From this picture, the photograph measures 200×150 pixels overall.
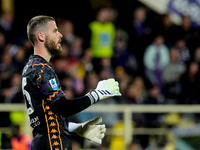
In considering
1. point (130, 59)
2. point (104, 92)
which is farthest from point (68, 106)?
point (130, 59)

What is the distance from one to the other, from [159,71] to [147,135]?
88.9 inches

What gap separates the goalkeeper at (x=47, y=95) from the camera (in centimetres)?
416

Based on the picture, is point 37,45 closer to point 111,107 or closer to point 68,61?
point 111,107

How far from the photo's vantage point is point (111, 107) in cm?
973

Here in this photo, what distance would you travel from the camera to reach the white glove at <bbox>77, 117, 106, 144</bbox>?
15.3ft

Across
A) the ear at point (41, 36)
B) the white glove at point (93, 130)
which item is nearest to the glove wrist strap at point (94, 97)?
the white glove at point (93, 130)

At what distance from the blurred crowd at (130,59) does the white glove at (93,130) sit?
5105 mm

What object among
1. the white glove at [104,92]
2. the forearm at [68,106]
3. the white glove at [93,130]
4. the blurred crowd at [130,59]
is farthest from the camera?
the blurred crowd at [130,59]

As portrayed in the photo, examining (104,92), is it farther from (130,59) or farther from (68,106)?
(130,59)

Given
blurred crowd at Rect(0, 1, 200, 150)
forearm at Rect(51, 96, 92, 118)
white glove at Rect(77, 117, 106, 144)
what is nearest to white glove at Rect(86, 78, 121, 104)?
forearm at Rect(51, 96, 92, 118)

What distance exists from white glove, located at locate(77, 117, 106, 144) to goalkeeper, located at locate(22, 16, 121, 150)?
0.29 m

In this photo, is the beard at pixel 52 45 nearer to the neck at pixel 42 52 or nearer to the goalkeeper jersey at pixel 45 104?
the neck at pixel 42 52

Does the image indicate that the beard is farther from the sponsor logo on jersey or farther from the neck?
the sponsor logo on jersey

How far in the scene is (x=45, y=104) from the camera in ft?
13.9
